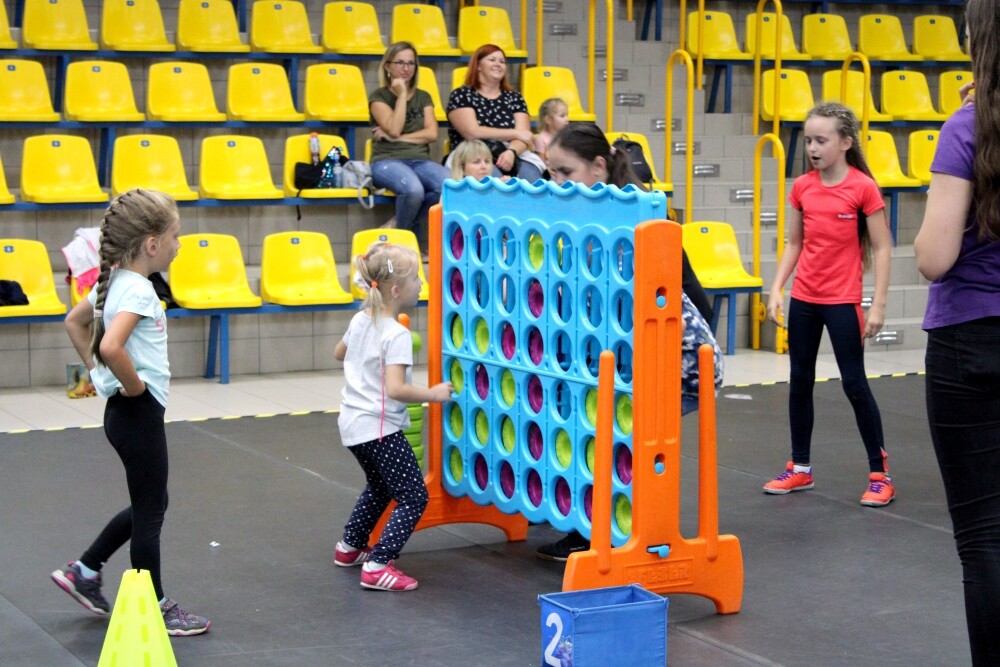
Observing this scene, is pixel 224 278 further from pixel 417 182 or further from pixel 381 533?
pixel 381 533

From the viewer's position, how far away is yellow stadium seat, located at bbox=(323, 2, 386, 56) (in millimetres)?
10372

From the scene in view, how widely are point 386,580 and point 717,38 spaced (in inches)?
323

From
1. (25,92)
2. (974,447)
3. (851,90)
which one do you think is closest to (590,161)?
(974,447)

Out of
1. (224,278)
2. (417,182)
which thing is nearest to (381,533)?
(224,278)

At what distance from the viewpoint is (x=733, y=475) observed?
20.2 ft

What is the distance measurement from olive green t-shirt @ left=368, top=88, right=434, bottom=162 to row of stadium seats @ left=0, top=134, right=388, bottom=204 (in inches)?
12.4

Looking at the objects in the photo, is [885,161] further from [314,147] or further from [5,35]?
[5,35]

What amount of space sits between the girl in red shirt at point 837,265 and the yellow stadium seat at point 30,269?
420 centimetres

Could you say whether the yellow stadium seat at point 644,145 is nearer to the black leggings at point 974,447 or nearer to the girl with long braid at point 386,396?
the girl with long braid at point 386,396

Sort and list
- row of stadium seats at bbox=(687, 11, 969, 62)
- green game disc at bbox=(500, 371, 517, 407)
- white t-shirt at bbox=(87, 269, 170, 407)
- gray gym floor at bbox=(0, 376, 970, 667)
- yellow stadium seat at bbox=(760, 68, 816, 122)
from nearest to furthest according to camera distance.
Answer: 1. white t-shirt at bbox=(87, 269, 170, 407)
2. gray gym floor at bbox=(0, 376, 970, 667)
3. green game disc at bbox=(500, 371, 517, 407)
4. yellow stadium seat at bbox=(760, 68, 816, 122)
5. row of stadium seats at bbox=(687, 11, 969, 62)

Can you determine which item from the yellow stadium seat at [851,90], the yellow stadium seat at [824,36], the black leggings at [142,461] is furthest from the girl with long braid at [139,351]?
the yellow stadium seat at [824,36]

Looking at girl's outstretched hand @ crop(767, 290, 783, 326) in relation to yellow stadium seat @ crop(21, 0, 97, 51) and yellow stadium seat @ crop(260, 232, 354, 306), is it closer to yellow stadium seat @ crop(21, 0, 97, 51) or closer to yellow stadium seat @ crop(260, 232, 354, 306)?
yellow stadium seat @ crop(260, 232, 354, 306)

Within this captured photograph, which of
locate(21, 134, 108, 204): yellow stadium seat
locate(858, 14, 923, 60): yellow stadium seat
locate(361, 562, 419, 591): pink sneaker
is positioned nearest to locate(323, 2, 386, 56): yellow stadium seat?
locate(21, 134, 108, 204): yellow stadium seat

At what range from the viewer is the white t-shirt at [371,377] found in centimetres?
449
